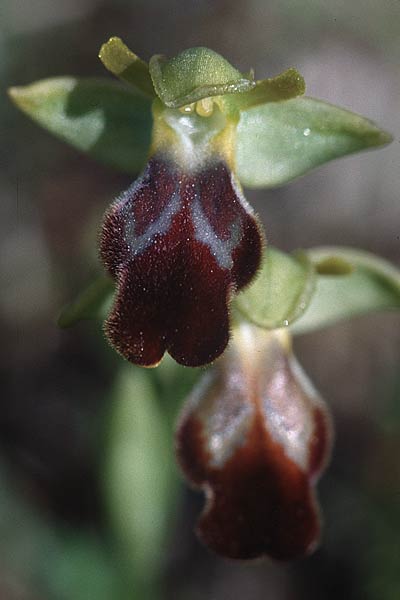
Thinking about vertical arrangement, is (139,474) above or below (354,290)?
below

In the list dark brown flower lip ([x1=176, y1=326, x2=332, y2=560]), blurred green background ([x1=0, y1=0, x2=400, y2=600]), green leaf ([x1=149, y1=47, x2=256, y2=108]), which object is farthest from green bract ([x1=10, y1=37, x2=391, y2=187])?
blurred green background ([x1=0, y1=0, x2=400, y2=600])

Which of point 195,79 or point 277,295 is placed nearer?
point 195,79

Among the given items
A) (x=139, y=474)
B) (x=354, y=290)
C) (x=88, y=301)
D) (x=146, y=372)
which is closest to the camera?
(x=88, y=301)

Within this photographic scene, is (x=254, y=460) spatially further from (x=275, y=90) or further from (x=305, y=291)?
(x=275, y=90)

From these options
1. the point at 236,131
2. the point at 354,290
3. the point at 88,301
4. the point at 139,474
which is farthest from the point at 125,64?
the point at 139,474

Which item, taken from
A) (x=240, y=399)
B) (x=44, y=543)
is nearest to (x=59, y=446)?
(x=44, y=543)

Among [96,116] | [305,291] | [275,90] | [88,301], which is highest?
[275,90]

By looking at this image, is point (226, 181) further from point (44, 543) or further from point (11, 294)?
point (11, 294)

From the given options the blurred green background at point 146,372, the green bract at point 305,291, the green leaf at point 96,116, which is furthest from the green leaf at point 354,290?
the green leaf at point 96,116
